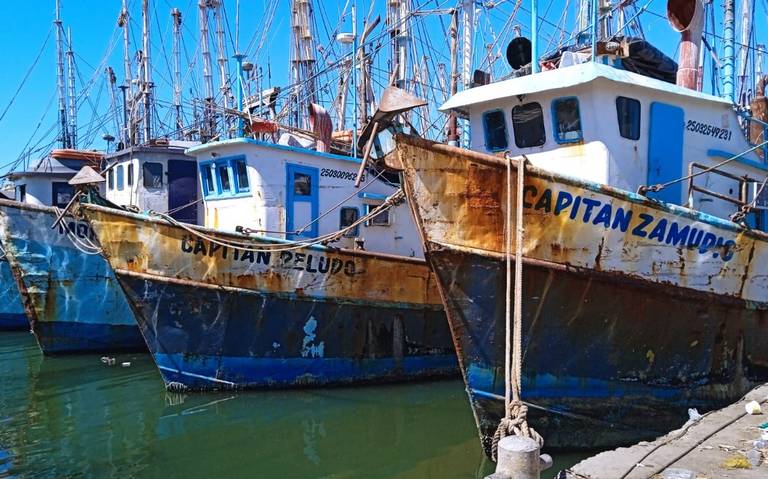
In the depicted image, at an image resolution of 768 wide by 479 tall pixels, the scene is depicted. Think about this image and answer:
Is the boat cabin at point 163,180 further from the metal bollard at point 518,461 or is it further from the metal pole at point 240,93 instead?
the metal bollard at point 518,461

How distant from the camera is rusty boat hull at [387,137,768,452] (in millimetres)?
6113

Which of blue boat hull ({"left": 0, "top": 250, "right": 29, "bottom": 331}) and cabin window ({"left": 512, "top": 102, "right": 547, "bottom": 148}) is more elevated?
cabin window ({"left": 512, "top": 102, "right": 547, "bottom": 148})

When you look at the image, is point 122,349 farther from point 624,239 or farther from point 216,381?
point 624,239

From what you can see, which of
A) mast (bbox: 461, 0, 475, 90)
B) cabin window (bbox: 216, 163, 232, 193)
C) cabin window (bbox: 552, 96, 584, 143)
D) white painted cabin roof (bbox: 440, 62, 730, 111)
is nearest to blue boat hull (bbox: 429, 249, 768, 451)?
cabin window (bbox: 552, 96, 584, 143)

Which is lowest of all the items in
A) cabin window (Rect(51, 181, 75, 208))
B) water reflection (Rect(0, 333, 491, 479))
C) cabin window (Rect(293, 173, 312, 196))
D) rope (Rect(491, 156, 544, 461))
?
water reflection (Rect(0, 333, 491, 479))

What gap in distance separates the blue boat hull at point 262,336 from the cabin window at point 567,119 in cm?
398

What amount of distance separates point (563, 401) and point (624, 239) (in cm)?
176

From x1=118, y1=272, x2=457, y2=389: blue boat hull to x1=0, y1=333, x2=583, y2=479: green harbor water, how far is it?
271 mm

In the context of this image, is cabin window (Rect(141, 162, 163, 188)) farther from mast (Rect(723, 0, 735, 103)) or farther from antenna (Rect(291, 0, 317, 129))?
mast (Rect(723, 0, 735, 103))

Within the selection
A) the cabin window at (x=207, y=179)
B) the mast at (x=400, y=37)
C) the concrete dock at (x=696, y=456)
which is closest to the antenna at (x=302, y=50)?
the mast at (x=400, y=37)

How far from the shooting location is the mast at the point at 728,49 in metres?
8.55

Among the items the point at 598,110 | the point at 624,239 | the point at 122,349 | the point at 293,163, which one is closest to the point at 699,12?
the point at 598,110

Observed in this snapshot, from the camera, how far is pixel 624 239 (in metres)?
6.29

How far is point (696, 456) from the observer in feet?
15.9
